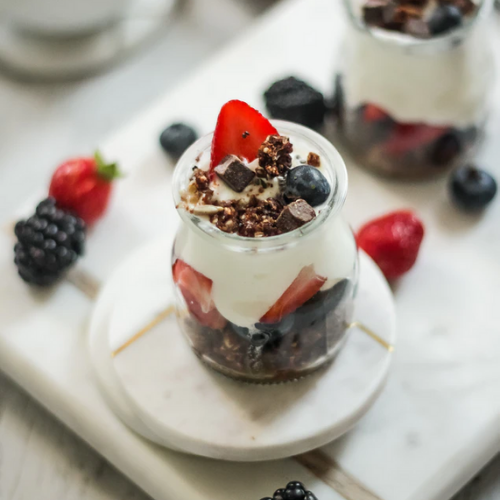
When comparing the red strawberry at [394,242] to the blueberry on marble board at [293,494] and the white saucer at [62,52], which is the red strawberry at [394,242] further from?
the white saucer at [62,52]

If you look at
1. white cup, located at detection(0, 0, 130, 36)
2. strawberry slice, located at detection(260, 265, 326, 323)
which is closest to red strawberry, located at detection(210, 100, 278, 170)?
strawberry slice, located at detection(260, 265, 326, 323)

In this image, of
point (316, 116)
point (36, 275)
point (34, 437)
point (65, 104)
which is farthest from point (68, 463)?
point (65, 104)

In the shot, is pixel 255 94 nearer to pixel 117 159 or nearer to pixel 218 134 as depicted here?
pixel 117 159

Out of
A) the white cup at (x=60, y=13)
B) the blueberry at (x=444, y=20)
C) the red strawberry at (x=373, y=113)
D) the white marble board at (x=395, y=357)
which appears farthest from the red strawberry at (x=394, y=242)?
the white cup at (x=60, y=13)

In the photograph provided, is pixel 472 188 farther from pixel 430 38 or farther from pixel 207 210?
pixel 207 210

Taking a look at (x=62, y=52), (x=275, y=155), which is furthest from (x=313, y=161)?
(x=62, y=52)

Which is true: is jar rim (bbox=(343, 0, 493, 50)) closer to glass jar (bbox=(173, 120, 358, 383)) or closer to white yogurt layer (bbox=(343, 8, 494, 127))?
white yogurt layer (bbox=(343, 8, 494, 127))
